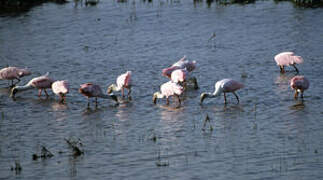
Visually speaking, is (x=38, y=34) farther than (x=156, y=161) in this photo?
Yes

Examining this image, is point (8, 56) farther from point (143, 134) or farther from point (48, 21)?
point (143, 134)

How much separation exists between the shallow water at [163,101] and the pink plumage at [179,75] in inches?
14.9

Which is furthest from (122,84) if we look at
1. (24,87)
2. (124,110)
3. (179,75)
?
(24,87)

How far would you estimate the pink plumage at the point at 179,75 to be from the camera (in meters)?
13.6

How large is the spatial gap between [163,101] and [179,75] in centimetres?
75

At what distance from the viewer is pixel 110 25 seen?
72.3ft

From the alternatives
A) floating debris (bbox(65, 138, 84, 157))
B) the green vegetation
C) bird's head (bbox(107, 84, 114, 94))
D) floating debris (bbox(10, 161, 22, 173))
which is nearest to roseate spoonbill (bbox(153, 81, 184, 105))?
bird's head (bbox(107, 84, 114, 94))

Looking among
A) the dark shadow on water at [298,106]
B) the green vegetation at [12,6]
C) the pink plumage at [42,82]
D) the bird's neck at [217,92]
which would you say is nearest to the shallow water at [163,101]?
the dark shadow on water at [298,106]

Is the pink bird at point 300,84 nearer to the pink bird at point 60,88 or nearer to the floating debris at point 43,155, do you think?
the pink bird at point 60,88

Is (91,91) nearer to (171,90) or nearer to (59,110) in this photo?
(59,110)

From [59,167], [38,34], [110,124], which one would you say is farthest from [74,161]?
[38,34]

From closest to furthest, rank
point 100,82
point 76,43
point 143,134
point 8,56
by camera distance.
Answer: point 143,134 < point 100,82 < point 8,56 < point 76,43

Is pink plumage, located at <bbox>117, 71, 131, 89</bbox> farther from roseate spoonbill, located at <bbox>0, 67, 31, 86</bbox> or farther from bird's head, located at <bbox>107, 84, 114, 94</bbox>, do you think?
roseate spoonbill, located at <bbox>0, 67, 31, 86</bbox>

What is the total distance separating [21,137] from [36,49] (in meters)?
8.44
